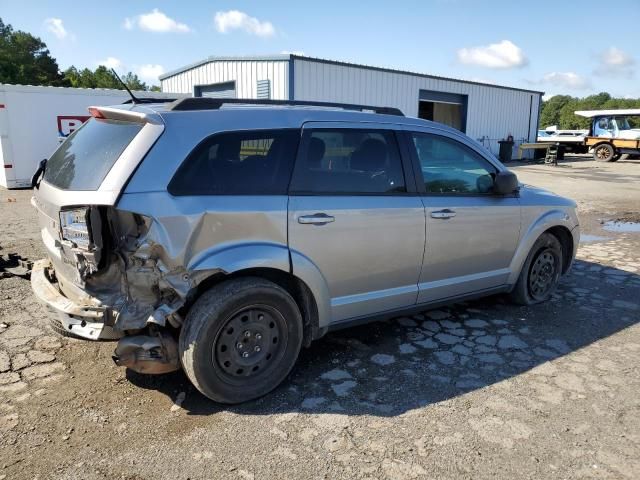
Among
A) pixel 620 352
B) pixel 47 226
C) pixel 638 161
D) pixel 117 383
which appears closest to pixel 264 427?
pixel 117 383

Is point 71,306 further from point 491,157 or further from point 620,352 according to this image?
point 620,352

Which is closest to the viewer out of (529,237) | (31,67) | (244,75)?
(529,237)

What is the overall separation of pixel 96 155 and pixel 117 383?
5.09 feet

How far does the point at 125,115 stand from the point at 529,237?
361cm

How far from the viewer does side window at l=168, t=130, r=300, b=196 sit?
2945 millimetres

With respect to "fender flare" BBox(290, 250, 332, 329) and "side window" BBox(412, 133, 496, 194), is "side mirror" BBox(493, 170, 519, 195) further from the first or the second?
"fender flare" BBox(290, 250, 332, 329)

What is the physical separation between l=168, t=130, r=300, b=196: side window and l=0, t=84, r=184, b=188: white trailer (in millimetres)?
11184

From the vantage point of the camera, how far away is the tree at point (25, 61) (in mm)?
51375

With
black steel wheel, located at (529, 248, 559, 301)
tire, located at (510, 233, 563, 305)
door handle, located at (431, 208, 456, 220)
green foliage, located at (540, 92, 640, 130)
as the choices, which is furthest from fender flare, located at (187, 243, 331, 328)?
green foliage, located at (540, 92, 640, 130)

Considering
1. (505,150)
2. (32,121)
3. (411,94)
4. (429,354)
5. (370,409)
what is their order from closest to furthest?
1. (370,409)
2. (429,354)
3. (32,121)
4. (411,94)
5. (505,150)

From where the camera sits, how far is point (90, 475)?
99.3 inches

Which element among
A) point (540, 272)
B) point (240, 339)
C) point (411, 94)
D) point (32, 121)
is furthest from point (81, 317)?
point (411, 94)

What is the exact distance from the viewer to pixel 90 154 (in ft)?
10.3

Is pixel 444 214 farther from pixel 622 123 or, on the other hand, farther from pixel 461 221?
pixel 622 123
